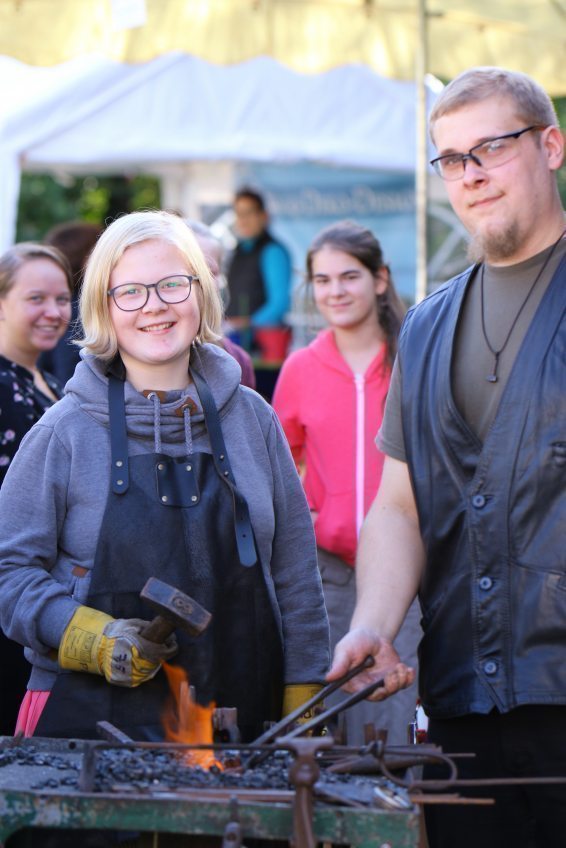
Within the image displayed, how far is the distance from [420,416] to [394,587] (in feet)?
1.33

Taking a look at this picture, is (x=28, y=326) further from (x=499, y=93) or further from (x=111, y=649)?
(x=499, y=93)

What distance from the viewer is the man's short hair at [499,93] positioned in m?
2.73

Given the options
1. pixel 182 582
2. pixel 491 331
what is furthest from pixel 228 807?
pixel 491 331

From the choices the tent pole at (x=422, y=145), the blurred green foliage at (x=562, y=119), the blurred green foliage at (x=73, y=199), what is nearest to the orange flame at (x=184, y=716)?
the tent pole at (x=422, y=145)

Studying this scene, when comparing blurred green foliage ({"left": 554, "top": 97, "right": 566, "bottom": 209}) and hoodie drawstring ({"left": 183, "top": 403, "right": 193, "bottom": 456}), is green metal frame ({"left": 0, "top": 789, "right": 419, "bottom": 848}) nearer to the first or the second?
hoodie drawstring ({"left": 183, "top": 403, "right": 193, "bottom": 456})

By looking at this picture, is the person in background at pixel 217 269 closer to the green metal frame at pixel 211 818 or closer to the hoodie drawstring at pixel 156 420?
the hoodie drawstring at pixel 156 420

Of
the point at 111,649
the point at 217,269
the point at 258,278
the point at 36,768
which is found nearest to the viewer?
the point at 36,768

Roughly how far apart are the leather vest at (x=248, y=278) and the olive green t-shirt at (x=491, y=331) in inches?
275

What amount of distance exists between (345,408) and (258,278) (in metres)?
5.39

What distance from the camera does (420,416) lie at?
9.30ft

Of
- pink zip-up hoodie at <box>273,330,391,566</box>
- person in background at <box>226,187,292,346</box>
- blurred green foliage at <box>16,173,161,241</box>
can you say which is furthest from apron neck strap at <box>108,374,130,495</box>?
blurred green foliage at <box>16,173,161,241</box>

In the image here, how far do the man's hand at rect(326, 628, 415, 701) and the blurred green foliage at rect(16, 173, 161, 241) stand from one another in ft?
45.5

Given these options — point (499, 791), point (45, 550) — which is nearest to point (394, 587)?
point (499, 791)

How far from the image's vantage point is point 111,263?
295cm
